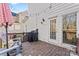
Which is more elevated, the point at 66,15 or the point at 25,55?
the point at 66,15

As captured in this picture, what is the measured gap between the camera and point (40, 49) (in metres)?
2.44

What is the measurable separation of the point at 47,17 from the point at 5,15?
681 millimetres

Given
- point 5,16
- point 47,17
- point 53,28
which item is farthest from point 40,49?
point 5,16

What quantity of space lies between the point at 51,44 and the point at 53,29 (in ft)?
0.81

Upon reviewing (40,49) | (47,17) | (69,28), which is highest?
(47,17)

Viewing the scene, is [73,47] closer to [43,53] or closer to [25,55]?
[43,53]

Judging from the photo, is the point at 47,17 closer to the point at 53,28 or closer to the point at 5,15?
the point at 53,28

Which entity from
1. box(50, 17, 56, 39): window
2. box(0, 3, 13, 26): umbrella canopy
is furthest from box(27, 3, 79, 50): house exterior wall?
box(0, 3, 13, 26): umbrella canopy

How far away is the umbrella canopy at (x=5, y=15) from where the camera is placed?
239 centimetres

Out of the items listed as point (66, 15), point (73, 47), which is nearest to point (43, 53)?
point (73, 47)

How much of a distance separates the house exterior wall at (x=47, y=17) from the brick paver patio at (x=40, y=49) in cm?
8

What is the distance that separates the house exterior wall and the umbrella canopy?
1.06 feet

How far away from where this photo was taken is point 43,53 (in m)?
2.43

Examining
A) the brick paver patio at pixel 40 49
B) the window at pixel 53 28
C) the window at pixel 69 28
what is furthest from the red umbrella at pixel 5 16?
the window at pixel 69 28
